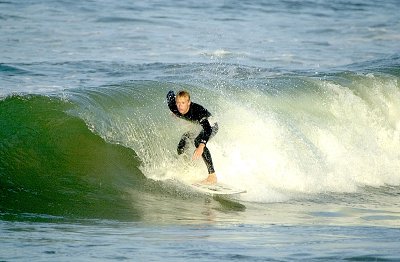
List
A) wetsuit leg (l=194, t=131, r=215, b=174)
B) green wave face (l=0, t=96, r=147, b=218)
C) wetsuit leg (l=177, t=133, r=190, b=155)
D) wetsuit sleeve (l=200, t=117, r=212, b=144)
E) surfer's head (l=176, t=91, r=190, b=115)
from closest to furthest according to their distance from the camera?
green wave face (l=0, t=96, r=147, b=218)
surfer's head (l=176, t=91, r=190, b=115)
wetsuit sleeve (l=200, t=117, r=212, b=144)
wetsuit leg (l=194, t=131, r=215, b=174)
wetsuit leg (l=177, t=133, r=190, b=155)

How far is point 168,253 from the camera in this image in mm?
8117

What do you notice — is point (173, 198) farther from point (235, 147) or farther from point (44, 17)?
point (44, 17)

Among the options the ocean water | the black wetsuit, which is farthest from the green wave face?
the black wetsuit

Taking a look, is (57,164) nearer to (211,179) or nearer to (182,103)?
(182,103)

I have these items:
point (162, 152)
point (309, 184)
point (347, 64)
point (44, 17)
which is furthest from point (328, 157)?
point (44, 17)

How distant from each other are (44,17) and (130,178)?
57.9ft

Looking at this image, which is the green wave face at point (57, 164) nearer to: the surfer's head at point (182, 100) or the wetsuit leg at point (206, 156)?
the wetsuit leg at point (206, 156)

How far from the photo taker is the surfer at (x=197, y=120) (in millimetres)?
11664

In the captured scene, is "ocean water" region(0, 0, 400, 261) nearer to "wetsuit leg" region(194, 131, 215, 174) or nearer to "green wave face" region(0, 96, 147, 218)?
"green wave face" region(0, 96, 147, 218)

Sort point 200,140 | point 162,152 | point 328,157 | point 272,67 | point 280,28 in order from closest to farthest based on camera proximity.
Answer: point 200,140, point 162,152, point 328,157, point 272,67, point 280,28

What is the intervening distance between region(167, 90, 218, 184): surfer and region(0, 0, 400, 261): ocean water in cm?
32

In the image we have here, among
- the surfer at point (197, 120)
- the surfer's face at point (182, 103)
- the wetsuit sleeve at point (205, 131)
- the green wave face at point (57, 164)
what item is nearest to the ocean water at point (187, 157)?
the green wave face at point (57, 164)

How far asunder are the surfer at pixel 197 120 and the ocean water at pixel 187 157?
325 millimetres

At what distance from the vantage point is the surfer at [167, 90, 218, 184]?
11.7m
